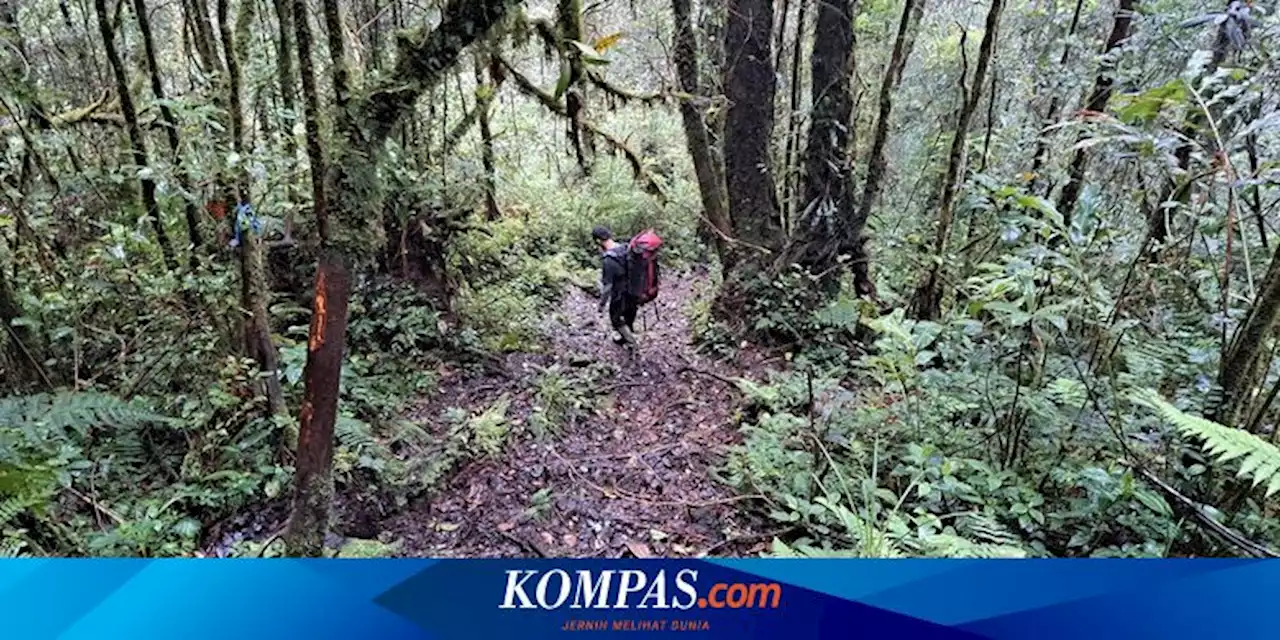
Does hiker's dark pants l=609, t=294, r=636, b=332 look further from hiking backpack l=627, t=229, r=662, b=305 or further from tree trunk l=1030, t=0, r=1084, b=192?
tree trunk l=1030, t=0, r=1084, b=192

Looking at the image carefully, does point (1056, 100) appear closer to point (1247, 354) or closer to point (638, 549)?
point (1247, 354)

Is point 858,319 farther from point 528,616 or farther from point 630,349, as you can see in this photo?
point 528,616

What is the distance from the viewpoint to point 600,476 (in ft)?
17.2

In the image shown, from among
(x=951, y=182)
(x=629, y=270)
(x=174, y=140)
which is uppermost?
(x=174, y=140)

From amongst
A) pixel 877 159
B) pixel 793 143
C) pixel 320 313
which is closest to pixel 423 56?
pixel 320 313

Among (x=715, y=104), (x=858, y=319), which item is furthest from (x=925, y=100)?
(x=858, y=319)

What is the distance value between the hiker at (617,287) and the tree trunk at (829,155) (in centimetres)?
203

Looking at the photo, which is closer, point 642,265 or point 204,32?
point 204,32

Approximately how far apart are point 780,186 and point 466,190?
14.5ft

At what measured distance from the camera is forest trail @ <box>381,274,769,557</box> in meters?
4.39

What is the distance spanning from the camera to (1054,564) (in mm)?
1739

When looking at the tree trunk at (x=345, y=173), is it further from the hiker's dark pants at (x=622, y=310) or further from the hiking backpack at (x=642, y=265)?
the hiker's dark pants at (x=622, y=310)

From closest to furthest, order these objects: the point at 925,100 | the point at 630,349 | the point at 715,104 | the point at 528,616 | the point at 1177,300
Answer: the point at 528,616, the point at 1177,300, the point at 630,349, the point at 715,104, the point at 925,100

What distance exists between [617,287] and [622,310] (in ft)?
1.08
